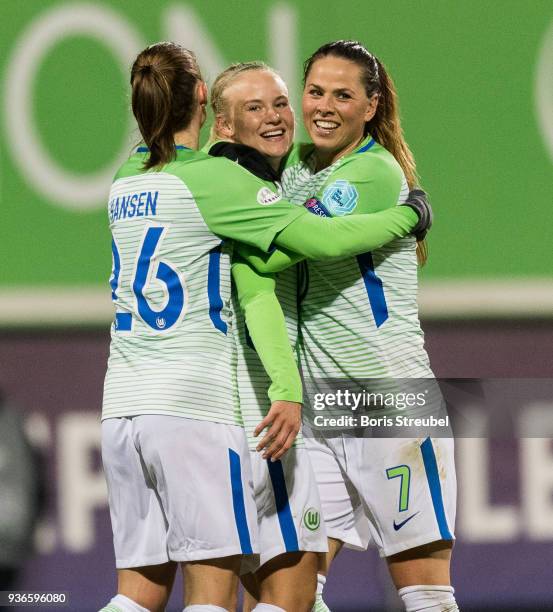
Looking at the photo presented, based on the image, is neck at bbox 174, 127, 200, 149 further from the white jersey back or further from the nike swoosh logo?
the nike swoosh logo

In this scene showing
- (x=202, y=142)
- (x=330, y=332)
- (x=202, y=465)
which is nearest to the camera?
Result: (x=202, y=465)

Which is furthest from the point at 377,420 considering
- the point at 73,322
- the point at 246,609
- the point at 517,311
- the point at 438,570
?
the point at 73,322

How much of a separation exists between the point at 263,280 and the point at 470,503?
75.5 inches

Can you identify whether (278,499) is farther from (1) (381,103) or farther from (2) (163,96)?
(1) (381,103)

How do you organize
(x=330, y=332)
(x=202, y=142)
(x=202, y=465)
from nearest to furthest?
Answer: (x=202, y=465) → (x=330, y=332) → (x=202, y=142)

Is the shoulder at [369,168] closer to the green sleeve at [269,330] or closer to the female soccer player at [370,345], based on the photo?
the female soccer player at [370,345]

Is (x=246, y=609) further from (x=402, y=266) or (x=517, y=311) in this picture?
(x=517, y=311)

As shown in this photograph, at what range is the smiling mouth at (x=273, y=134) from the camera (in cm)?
334

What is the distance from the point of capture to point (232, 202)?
9.49 feet

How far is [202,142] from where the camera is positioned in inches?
171

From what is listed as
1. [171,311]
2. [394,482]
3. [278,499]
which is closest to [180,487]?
[278,499]

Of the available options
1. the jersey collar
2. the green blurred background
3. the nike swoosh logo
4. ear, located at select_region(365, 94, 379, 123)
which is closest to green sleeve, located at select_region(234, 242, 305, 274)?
the jersey collar

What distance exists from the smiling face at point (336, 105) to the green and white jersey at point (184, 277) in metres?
0.46

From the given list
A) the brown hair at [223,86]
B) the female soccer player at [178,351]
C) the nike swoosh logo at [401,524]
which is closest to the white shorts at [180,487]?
the female soccer player at [178,351]
